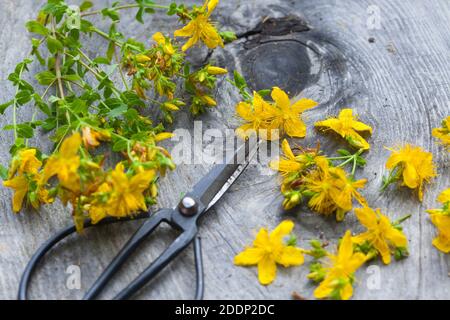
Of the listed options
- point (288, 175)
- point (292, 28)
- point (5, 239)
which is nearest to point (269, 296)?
point (288, 175)

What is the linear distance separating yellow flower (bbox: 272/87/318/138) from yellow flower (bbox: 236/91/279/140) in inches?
0.7

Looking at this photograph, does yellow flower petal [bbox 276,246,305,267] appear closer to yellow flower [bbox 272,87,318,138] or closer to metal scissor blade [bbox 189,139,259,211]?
metal scissor blade [bbox 189,139,259,211]

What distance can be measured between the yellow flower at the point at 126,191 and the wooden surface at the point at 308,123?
15 centimetres

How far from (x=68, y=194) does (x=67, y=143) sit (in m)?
0.12

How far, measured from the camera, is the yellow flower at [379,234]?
1550 mm

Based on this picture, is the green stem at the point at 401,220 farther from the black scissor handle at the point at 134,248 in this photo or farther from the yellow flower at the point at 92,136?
the yellow flower at the point at 92,136

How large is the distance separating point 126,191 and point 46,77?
459 mm

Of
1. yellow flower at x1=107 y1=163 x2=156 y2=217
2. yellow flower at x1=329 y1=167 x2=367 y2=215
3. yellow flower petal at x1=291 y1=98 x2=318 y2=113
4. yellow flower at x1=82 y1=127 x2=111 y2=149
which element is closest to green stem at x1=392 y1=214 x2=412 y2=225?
yellow flower at x1=329 y1=167 x2=367 y2=215

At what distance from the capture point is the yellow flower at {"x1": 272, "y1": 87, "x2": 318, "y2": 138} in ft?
5.61

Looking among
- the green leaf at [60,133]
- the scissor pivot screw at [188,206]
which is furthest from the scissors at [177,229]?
the green leaf at [60,133]

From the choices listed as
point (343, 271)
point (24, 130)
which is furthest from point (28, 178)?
point (343, 271)

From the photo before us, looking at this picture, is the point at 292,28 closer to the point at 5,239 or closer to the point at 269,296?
the point at 269,296

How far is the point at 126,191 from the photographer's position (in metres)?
1.48

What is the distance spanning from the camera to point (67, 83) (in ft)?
5.88
